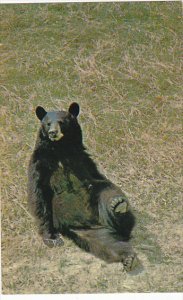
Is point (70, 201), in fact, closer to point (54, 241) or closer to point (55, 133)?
point (54, 241)

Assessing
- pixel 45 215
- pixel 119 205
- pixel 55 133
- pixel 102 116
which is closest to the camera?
pixel 119 205

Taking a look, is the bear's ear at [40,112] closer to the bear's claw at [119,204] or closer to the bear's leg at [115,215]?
the bear's leg at [115,215]

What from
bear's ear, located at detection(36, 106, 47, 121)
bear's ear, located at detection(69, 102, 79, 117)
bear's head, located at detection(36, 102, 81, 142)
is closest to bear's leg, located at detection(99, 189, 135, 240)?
bear's head, located at detection(36, 102, 81, 142)

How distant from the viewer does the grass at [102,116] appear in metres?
7.56

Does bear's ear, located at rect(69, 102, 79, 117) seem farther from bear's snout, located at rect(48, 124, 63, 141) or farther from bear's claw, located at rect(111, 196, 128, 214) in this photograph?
bear's claw, located at rect(111, 196, 128, 214)

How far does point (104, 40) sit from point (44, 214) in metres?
2.49

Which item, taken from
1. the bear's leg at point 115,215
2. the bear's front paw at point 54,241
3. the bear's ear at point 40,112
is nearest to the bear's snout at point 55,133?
the bear's ear at point 40,112

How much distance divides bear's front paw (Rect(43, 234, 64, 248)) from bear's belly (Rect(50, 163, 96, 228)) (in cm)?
13

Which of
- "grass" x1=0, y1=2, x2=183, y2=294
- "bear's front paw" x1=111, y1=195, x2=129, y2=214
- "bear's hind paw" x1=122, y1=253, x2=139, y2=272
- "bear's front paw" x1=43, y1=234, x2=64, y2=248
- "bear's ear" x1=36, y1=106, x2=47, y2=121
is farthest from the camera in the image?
"bear's ear" x1=36, y1=106, x2=47, y2=121

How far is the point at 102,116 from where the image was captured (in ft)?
27.5

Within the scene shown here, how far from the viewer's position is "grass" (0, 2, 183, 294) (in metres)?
7.56

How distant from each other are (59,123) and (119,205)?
1.18m

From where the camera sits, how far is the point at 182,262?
7.56 metres

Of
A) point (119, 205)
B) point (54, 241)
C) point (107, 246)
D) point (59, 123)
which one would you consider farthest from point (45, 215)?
point (59, 123)
